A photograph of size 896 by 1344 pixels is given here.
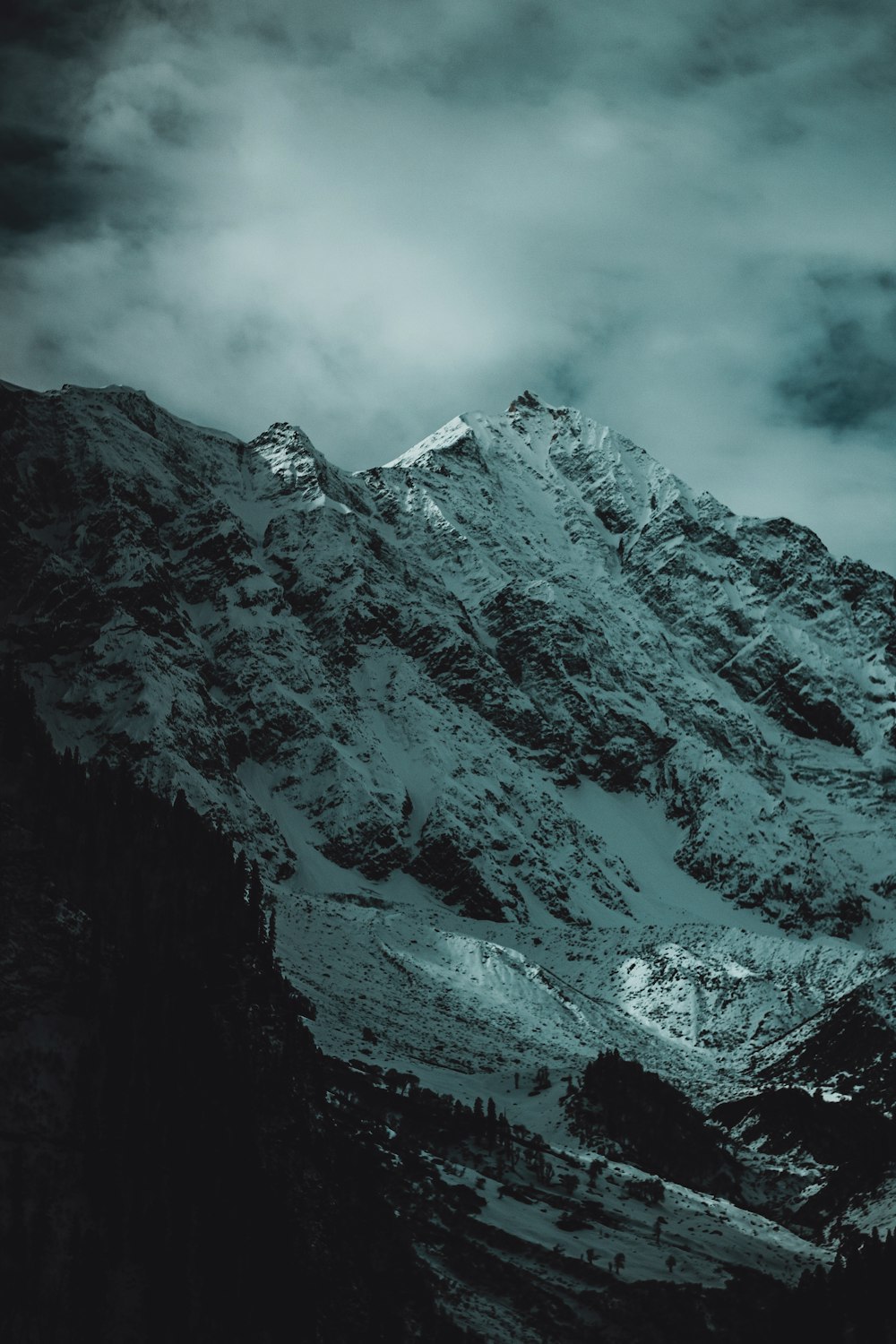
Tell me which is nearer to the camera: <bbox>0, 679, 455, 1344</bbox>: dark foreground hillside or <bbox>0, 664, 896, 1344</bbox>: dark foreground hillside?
<bbox>0, 679, 455, 1344</bbox>: dark foreground hillside

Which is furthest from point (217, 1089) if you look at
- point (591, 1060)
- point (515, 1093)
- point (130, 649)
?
point (130, 649)

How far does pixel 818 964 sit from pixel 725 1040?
816 inches

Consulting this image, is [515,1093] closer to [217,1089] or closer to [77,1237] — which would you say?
[217,1089]

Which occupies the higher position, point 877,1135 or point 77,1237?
point 877,1135

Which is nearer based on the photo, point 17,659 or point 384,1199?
point 384,1199

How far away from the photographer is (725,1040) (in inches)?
5935

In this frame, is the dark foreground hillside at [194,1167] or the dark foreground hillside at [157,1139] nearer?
the dark foreground hillside at [157,1139]

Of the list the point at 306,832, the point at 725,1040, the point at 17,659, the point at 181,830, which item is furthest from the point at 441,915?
the point at 181,830

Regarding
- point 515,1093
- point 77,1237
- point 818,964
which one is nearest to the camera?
point 77,1237

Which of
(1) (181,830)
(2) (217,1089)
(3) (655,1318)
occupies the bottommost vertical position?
(3) (655,1318)

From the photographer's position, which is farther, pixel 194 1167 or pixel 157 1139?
pixel 194 1167

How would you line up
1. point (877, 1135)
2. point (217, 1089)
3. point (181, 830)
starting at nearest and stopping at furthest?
1. point (217, 1089)
2. point (181, 830)
3. point (877, 1135)

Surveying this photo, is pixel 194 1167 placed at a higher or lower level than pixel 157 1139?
lower

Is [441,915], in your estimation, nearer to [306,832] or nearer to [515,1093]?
[306,832]
